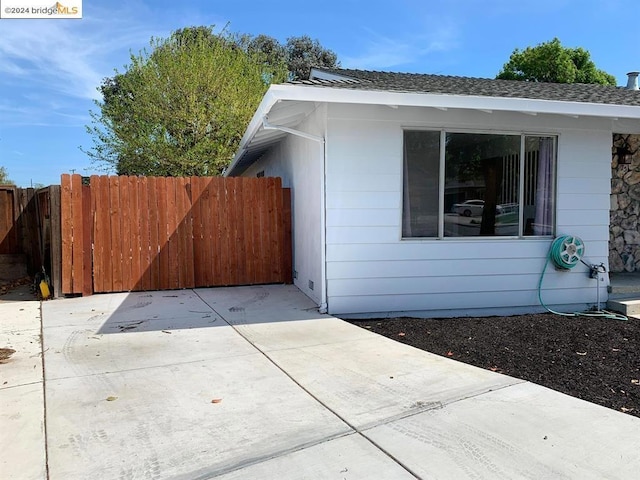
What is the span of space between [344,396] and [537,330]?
3.13 meters

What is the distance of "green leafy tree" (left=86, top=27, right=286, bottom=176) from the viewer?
16.3 meters

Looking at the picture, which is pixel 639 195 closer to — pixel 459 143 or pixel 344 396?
pixel 459 143

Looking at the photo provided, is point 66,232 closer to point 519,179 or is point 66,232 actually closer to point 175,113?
point 519,179

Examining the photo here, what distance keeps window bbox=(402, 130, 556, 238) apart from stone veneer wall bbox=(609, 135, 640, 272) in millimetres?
2266

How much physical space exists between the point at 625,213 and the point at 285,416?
758 centimetres

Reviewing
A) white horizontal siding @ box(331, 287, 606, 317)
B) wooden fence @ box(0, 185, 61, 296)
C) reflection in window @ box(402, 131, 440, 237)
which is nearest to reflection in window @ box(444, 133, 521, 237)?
reflection in window @ box(402, 131, 440, 237)

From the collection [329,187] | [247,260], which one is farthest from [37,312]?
[329,187]

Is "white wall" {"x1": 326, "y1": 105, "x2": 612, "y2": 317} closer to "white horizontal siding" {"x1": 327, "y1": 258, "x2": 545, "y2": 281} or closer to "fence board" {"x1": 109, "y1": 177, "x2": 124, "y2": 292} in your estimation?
"white horizontal siding" {"x1": 327, "y1": 258, "x2": 545, "y2": 281}

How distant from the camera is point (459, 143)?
6.14 meters

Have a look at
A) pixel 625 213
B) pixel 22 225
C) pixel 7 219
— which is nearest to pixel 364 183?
pixel 625 213

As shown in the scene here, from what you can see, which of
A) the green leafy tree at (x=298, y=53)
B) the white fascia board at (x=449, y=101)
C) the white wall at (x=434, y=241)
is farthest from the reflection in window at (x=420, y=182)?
the green leafy tree at (x=298, y=53)

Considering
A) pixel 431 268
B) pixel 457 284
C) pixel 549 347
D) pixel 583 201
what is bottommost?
pixel 549 347

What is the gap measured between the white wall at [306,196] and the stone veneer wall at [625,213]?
205 inches

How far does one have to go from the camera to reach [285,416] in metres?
3.07
